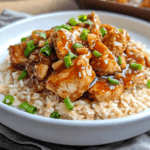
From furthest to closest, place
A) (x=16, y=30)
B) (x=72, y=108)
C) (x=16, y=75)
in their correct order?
(x=16, y=30) → (x=16, y=75) → (x=72, y=108)

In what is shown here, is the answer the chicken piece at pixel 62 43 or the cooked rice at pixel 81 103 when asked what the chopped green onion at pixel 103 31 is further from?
the cooked rice at pixel 81 103

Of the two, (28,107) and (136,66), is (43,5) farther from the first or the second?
(28,107)

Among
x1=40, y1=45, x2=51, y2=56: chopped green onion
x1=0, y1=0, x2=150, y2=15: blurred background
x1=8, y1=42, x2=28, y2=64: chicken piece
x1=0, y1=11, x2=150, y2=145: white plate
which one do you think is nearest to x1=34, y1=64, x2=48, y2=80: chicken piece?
x1=40, y1=45, x2=51, y2=56: chopped green onion

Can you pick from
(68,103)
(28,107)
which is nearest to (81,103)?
(68,103)

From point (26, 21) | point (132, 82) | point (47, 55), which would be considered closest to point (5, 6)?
point (26, 21)

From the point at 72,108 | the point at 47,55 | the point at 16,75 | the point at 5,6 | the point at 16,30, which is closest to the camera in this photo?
the point at 72,108

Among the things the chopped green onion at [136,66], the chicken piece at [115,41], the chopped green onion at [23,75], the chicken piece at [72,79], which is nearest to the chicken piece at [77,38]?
the chicken piece at [72,79]

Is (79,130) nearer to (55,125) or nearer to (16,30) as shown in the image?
(55,125)

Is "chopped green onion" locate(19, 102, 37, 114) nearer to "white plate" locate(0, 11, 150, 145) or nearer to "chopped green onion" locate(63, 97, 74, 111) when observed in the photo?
"white plate" locate(0, 11, 150, 145)
